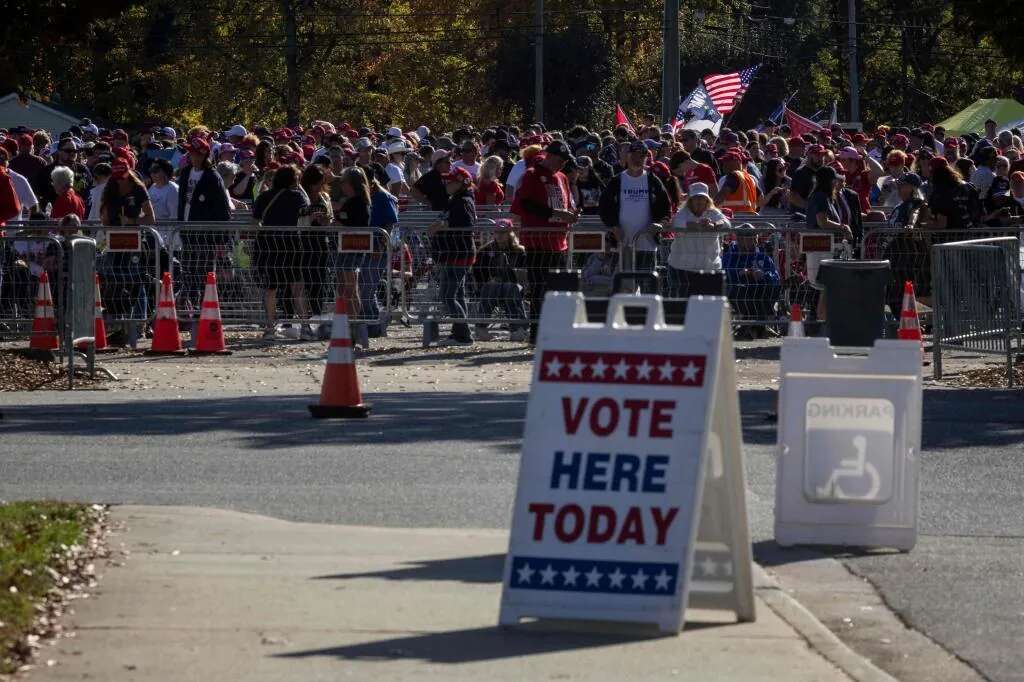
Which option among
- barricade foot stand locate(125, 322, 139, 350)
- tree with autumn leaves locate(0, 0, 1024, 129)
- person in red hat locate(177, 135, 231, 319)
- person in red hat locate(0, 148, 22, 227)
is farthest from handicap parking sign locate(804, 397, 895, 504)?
tree with autumn leaves locate(0, 0, 1024, 129)

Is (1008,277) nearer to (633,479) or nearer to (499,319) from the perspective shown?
(499,319)

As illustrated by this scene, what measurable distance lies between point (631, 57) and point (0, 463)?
75.8 m

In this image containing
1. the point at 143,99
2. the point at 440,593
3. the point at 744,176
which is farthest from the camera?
the point at 143,99

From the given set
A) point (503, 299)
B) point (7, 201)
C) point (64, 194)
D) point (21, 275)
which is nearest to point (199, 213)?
point (64, 194)

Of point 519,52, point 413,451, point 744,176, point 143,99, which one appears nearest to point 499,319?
point 744,176

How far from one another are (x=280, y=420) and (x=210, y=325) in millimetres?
5486

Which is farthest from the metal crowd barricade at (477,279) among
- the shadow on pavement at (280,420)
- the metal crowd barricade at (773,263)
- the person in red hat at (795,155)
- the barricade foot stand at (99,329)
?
the person in red hat at (795,155)

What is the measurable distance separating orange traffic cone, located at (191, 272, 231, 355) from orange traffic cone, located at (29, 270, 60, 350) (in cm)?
252

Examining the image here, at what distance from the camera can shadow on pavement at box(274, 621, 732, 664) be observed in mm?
6715

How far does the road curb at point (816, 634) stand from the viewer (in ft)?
22.2

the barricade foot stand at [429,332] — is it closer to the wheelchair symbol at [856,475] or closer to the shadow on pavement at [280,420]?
the shadow on pavement at [280,420]

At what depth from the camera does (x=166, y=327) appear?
18.8 metres

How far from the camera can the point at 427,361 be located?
1858 centimetres

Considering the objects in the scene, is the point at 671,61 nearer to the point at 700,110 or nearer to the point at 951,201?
the point at 700,110
